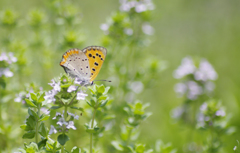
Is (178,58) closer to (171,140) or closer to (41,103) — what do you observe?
(171,140)

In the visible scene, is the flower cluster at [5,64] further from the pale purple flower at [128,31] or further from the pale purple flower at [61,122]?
the pale purple flower at [128,31]

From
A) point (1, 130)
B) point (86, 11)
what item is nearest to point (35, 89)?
point (1, 130)

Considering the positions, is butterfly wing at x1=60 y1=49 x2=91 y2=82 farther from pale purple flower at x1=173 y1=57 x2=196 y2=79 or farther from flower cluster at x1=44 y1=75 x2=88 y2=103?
pale purple flower at x1=173 y1=57 x2=196 y2=79

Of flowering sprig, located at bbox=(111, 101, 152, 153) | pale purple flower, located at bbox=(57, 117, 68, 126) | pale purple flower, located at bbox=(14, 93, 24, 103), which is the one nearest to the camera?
pale purple flower, located at bbox=(57, 117, 68, 126)

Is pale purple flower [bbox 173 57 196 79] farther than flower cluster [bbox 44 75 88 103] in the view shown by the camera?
Yes

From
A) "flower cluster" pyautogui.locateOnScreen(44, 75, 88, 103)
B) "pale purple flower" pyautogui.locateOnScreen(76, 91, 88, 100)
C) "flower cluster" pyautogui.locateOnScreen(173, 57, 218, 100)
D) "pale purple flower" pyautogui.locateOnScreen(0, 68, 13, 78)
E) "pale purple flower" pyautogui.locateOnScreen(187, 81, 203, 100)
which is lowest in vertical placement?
"pale purple flower" pyautogui.locateOnScreen(76, 91, 88, 100)

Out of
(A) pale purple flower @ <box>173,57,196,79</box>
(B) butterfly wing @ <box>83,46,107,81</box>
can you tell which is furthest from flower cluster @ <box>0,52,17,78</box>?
(A) pale purple flower @ <box>173,57,196,79</box>

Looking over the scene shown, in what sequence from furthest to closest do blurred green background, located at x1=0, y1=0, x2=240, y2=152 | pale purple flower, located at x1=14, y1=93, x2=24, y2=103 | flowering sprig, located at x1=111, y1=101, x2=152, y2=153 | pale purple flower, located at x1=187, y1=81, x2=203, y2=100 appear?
blurred green background, located at x1=0, y1=0, x2=240, y2=152, pale purple flower, located at x1=187, y1=81, x2=203, y2=100, flowering sprig, located at x1=111, y1=101, x2=152, y2=153, pale purple flower, located at x1=14, y1=93, x2=24, y2=103
